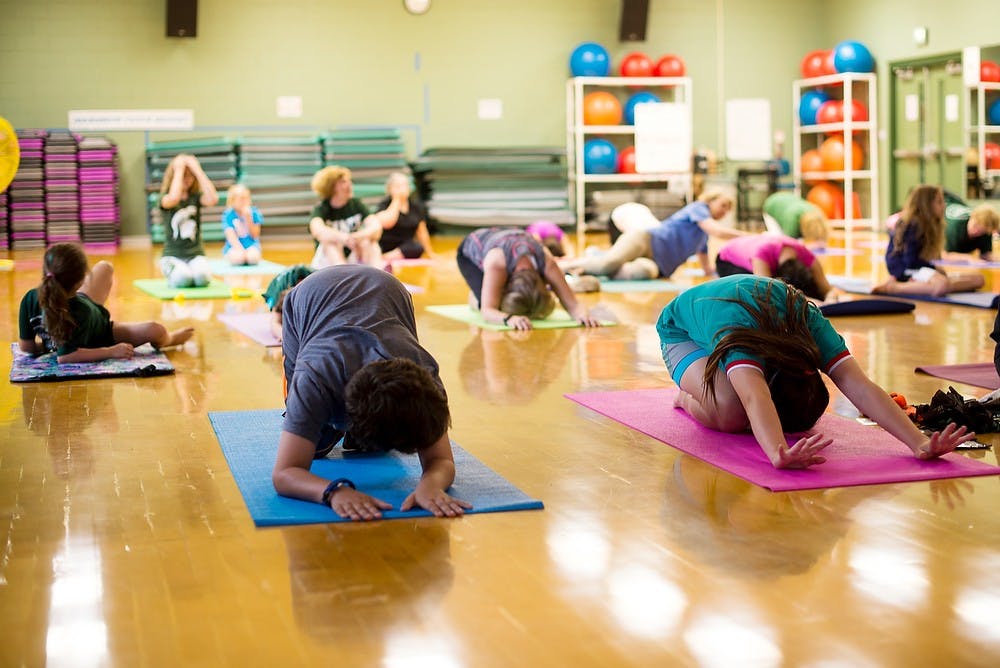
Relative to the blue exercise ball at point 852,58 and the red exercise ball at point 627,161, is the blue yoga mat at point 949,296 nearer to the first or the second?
the red exercise ball at point 627,161

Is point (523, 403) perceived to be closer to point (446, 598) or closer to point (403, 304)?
point (403, 304)

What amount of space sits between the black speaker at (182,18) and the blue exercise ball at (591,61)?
4.20 meters

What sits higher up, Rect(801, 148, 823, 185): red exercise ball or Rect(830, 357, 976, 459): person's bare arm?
Rect(801, 148, 823, 185): red exercise ball

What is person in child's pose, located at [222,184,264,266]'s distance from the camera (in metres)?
9.66

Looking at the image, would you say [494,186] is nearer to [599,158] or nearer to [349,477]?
[599,158]

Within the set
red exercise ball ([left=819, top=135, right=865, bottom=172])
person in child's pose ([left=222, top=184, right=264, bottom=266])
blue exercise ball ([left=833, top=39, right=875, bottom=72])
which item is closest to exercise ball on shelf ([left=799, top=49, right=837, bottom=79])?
blue exercise ball ([left=833, top=39, right=875, bottom=72])

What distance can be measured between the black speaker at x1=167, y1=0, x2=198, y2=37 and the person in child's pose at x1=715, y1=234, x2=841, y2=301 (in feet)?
26.4

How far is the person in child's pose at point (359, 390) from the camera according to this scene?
2.55 meters

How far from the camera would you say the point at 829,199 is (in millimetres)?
13859

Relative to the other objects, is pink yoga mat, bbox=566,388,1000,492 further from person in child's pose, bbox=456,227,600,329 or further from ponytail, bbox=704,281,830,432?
person in child's pose, bbox=456,227,600,329

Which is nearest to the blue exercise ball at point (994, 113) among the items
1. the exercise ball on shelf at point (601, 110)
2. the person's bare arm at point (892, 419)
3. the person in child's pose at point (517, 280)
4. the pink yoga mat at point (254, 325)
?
the exercise ball on shelf at point (601, 110)

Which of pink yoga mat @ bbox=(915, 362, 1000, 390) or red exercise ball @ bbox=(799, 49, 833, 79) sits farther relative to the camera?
red exercise ball @ bbox=(799, 49, 833, 79)

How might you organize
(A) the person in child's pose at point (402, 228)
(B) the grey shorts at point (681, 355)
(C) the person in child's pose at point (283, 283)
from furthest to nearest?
(A) the person in child's pose at point (402, 228)
(C) the person in child's pose at point (283, 283)
(B) the grey shorts at point (681, 355)

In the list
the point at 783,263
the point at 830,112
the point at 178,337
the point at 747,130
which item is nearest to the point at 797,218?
the point at 783,263
